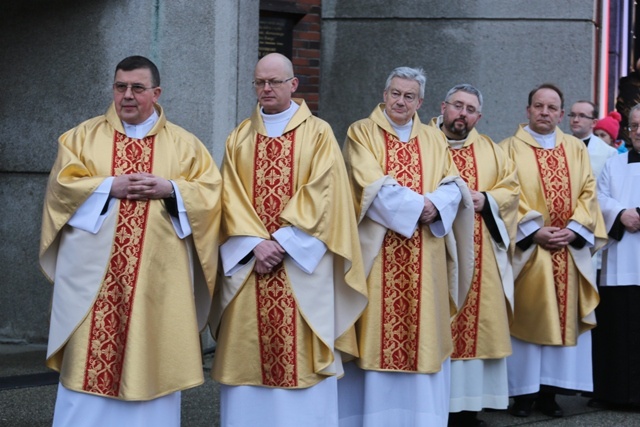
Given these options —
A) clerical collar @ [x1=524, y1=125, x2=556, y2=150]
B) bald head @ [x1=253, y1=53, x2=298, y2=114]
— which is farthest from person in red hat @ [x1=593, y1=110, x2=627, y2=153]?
bald head @ [x1=253, y1=53, x2=298, y2=114]

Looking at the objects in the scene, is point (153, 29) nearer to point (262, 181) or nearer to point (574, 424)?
point (262, 181)

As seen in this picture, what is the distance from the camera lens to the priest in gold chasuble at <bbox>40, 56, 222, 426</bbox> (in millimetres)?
5352

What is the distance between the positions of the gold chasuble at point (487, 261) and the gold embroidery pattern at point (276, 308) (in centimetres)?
148

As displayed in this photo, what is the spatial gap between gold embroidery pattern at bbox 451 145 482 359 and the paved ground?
1.74 feet

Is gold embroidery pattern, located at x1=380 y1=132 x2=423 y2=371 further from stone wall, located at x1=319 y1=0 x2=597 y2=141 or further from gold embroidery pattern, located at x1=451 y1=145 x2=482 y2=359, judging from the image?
stone wall, located at x1=319 y1=0 x2=597 y2=141

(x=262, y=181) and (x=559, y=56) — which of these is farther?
(x=559, y=56)

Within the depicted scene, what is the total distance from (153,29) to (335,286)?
2.94 metres

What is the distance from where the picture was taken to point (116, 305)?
5391mm

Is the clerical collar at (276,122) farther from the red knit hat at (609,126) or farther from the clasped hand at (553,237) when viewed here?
the red knit hat at (609,126)

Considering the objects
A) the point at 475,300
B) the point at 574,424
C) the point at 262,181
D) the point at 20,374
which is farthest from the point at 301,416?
the point at 20,374

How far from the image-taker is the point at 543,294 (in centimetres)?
736

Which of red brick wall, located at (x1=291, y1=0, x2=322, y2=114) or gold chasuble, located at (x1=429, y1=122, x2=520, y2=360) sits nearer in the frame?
gold chasuble, located at (x1=429, y1=122, x2=520, y2=360)

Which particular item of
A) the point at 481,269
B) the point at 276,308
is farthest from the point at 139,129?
the point at 481,269

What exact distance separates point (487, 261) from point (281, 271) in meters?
1.71
